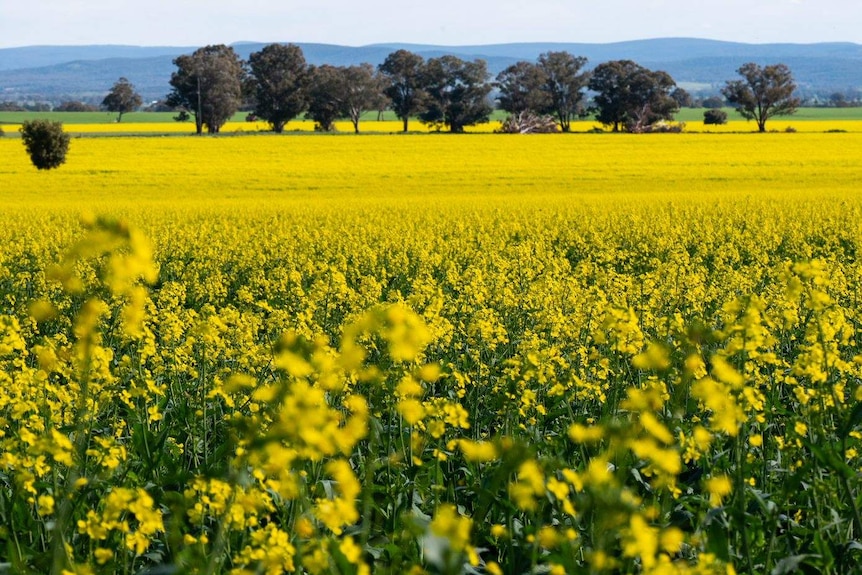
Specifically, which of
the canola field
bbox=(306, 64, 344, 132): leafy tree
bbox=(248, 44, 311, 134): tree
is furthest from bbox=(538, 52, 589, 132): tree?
the canola field

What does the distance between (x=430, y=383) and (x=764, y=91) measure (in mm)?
89844

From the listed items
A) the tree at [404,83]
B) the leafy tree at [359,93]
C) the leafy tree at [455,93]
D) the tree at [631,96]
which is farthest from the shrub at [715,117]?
the leafy tree at [359,93]

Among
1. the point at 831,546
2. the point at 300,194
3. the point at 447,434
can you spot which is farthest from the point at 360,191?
the point at 831,546

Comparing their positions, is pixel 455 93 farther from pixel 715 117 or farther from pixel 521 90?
pixel 715 117

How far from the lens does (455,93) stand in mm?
94875

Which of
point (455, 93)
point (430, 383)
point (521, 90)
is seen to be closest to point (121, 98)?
point (455, 93)

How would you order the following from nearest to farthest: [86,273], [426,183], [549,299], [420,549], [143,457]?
[420,549] < [143,457] < [549,299] < [86,273] < [426,183]

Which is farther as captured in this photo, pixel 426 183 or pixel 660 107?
pixel 660 107

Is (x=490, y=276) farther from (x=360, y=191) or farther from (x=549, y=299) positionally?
(x=360, y=191)

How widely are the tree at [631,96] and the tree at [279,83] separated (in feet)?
84.0

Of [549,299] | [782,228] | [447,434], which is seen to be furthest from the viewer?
[782,228]

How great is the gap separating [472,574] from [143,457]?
2.31m

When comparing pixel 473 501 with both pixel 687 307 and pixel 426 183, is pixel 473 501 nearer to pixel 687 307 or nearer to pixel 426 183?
pixel 687 307

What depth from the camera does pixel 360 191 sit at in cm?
3600
